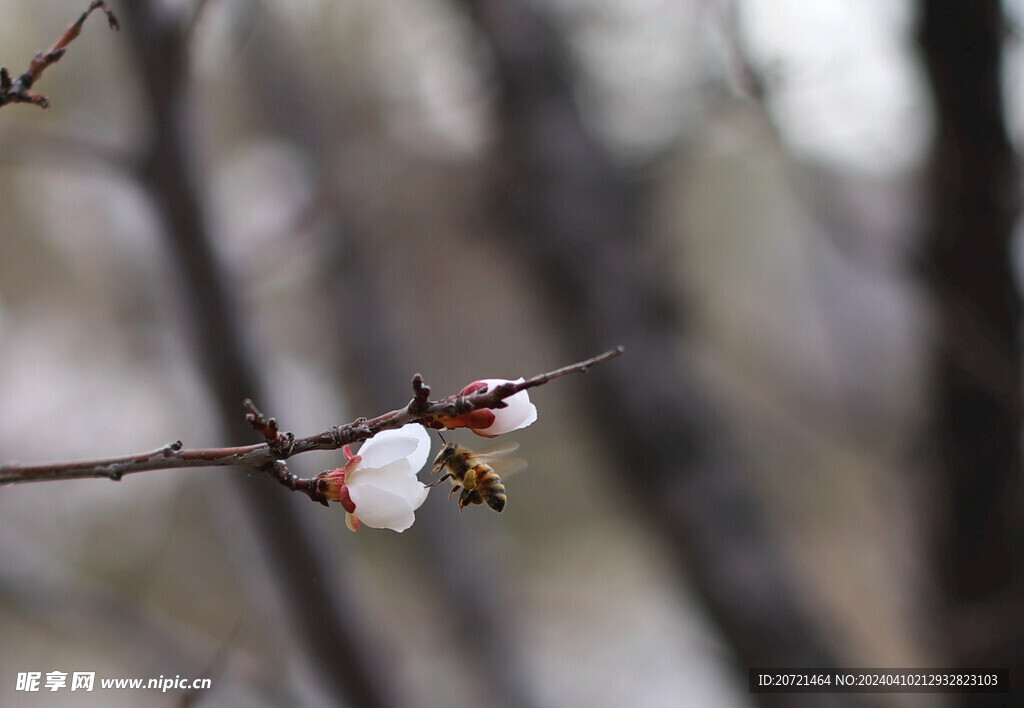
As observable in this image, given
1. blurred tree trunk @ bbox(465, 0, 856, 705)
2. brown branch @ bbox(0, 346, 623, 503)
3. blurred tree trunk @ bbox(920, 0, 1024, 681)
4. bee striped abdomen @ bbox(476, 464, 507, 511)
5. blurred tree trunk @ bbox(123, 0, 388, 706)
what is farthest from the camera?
blurred tree trunk @ bbox(465, 0, 856, 705)

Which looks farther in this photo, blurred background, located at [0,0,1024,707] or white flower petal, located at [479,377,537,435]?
blurred background, located at [0,0,1024,707]

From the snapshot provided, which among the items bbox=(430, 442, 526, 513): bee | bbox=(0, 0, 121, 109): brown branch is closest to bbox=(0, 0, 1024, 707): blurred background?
bbox=(430, 442, 526, 513): bee

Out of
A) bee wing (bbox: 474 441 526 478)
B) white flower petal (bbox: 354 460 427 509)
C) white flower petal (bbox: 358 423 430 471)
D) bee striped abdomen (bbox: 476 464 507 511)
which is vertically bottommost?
bee striped abdomen (bbox: 476 464 507 511)

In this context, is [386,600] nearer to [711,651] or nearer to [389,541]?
[389,541]

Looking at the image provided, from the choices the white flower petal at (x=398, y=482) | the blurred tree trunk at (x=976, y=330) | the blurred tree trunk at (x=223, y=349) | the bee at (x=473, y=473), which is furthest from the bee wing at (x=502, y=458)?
the blurred tree trunk at (x=976, y=330)

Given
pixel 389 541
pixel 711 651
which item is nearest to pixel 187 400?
pixel 389 541

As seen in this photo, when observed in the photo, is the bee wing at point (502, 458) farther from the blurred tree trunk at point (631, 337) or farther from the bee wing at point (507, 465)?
the blurred tree trunk at point (631, 337)

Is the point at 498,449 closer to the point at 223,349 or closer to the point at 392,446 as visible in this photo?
the point at 392,446

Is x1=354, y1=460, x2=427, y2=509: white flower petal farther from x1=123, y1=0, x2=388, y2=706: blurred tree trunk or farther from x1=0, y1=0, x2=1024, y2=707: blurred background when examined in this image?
x1=123, y1=0, x2=388, y2=706: blurred tree trunk
